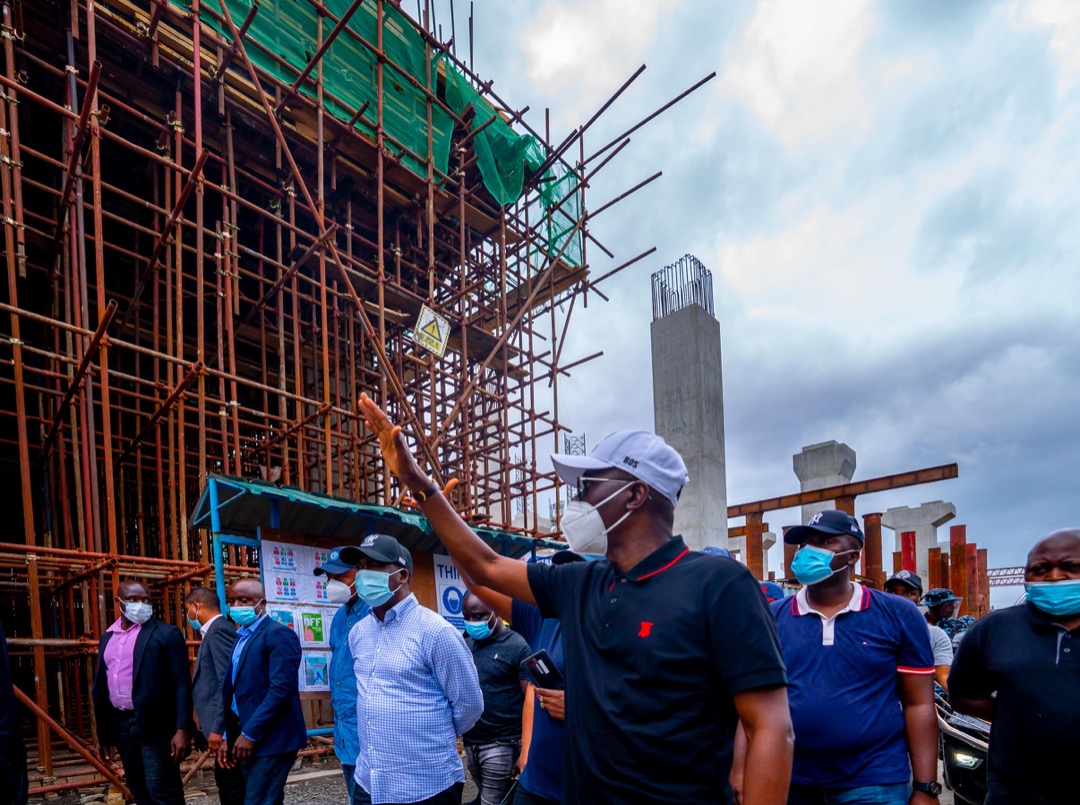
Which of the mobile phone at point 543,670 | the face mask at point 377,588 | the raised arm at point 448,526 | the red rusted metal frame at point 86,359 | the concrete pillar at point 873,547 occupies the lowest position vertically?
the concrete pillar at point 873,547

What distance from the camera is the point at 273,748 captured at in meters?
4.22

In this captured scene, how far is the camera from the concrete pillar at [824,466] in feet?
50.0

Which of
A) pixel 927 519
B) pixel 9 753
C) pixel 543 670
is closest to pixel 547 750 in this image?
pixel 543 670

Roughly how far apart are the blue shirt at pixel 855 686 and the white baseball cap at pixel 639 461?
5.24ft

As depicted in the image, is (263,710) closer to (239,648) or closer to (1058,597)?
(239,648)

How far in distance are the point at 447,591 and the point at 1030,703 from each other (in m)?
6.20

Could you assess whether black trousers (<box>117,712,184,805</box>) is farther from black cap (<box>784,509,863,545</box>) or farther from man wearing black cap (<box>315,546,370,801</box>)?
black cap (<box>784,509,863,545</box>)

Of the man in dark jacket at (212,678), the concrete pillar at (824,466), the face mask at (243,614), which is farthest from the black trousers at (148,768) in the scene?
the concrete pillar at (824,466)

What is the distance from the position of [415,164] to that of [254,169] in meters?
2.42

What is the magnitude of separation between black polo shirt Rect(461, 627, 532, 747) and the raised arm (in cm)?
225

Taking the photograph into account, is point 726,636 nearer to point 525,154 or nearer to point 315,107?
point 315,107

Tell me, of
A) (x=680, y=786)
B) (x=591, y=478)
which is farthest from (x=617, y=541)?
(x=680, y=786)

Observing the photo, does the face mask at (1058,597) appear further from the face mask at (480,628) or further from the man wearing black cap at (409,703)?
the face mask at (480,628)

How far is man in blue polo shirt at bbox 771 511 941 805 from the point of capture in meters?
2.90
